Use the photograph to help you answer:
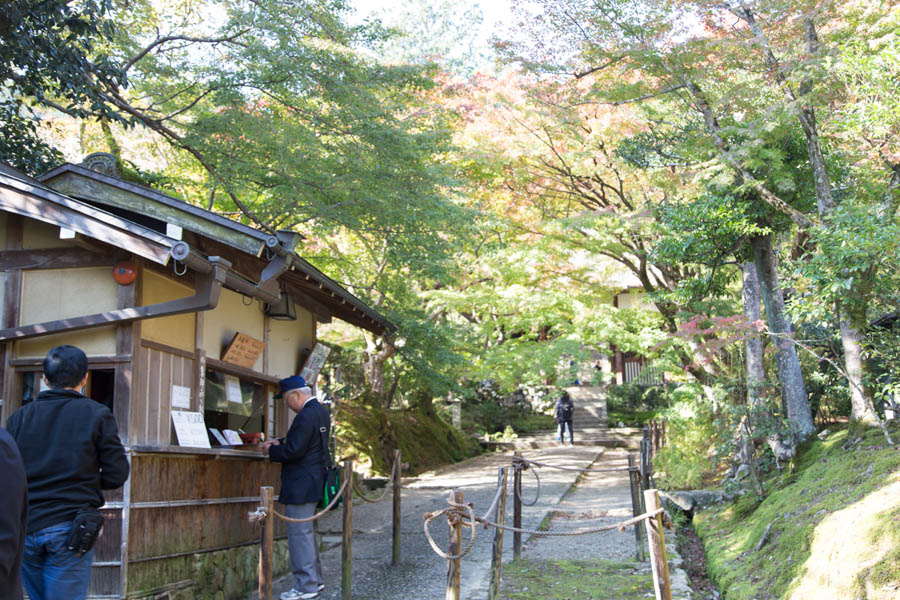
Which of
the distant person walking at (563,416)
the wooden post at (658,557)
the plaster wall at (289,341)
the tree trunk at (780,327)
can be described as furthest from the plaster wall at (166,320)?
the distant person walking at (563,416)

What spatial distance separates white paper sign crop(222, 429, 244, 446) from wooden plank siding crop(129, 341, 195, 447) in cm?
100

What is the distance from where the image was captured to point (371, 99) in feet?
33.4

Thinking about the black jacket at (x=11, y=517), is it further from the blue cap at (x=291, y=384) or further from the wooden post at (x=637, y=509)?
the wooden post at (x=637, y=509)

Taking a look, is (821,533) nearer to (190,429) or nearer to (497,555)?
(497,555)

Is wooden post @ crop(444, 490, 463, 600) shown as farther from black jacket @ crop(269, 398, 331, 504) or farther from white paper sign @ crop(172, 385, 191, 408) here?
white paper sign @ crop(172, 385, 191, 408)

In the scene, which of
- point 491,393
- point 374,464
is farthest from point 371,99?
point 491,393

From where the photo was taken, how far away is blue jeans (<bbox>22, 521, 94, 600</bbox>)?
401 cm

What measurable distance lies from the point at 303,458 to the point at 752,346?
8.01 meters

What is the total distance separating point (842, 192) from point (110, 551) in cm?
1017

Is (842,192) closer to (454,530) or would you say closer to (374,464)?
(454,530)

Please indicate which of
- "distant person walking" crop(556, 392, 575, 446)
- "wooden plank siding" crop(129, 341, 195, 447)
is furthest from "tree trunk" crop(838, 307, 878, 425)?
"distant person walking" crop(556, 392, 575, 446)

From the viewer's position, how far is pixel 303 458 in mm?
6887

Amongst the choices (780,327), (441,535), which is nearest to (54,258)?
(441,535)

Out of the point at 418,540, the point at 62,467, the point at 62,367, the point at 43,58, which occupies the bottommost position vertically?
the point at 418,540
